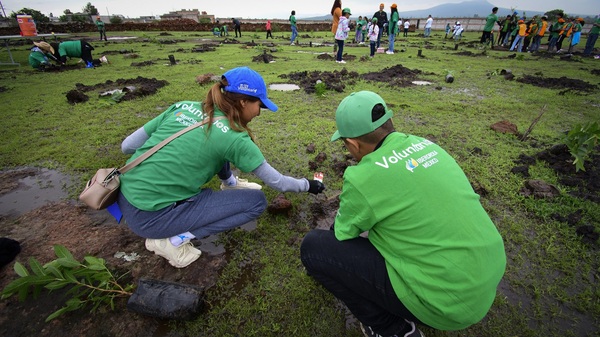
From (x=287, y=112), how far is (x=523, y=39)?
17343 millimetres

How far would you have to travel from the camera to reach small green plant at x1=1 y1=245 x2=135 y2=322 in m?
1.79

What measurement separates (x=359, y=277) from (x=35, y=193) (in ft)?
13.1

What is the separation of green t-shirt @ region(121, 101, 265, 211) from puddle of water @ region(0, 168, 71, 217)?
1.89 m

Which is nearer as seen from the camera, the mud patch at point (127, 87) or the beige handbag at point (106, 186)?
the beige handbag at point (106, 186)

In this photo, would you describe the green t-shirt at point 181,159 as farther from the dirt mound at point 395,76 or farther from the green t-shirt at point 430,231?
the dirt mound at point 395,76

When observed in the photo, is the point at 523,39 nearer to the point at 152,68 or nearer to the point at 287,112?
the point at 287,112

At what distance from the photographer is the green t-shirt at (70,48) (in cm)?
1062

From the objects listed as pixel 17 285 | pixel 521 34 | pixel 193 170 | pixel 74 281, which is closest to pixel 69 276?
pixel 74 281

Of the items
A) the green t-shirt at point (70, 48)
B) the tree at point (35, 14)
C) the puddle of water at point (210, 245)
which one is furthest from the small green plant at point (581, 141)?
the tree at point (35, 14)

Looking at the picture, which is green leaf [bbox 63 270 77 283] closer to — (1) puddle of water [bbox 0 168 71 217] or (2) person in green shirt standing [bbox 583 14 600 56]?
(1) puddle of water [bbox 0 168 71 217]

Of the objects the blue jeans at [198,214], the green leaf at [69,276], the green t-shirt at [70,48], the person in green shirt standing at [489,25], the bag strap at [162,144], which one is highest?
the person in green shirt standing at [489,25]

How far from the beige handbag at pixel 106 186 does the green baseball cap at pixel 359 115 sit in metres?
1.02

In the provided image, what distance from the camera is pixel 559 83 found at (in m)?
7.84

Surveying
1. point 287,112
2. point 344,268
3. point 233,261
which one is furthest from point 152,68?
point 344,268
